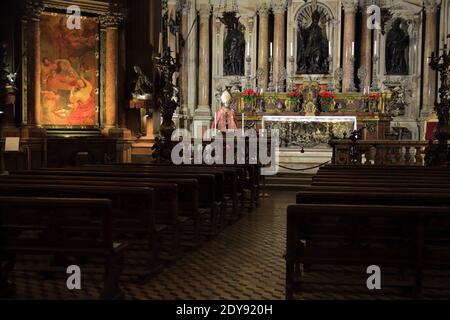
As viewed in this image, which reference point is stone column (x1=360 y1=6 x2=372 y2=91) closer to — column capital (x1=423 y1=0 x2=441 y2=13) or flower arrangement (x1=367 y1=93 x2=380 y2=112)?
flower arrangement (x1=367 y1=93 x2=380 y2=112)

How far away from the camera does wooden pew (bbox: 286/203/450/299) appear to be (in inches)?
152

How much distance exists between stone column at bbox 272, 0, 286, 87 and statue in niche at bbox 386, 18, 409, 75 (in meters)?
4.21

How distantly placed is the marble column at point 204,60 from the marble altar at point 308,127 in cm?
360

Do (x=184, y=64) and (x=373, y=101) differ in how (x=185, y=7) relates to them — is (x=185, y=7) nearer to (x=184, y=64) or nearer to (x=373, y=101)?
(x=184, y=64)

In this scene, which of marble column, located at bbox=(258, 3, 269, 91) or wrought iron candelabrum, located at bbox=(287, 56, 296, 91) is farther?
marble column, located at bbox=(258, 3, 269, 91)

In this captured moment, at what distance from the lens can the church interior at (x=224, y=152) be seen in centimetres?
429

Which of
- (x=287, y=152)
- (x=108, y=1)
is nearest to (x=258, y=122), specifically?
(x=287, y=152)

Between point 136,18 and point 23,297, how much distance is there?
11863mm

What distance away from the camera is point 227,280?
4.95 m

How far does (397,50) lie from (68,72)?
1393 centimetres

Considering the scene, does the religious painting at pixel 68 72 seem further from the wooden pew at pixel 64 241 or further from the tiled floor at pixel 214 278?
the wooden pew at pixel 64 241

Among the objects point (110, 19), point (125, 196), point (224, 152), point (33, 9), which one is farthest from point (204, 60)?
point (125, 196)

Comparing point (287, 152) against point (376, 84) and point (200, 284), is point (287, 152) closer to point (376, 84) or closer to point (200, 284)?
point (376, 84)

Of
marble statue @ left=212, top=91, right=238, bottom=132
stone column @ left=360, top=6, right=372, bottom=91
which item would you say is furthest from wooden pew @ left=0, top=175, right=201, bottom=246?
stone column @ left=360, top=6, right=372, bottom=91
